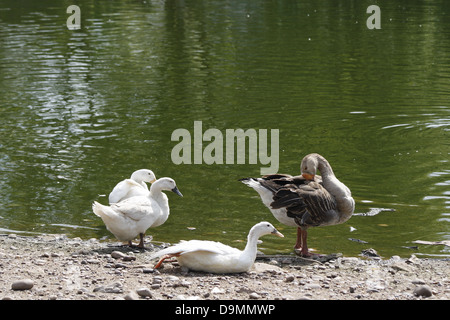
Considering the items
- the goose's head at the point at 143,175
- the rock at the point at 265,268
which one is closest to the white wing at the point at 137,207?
A: the goose's head at the point at 143,175

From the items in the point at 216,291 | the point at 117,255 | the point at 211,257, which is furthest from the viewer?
the point at 117,255

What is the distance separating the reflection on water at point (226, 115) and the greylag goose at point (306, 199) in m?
0.66

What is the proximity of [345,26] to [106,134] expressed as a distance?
78.9 ft

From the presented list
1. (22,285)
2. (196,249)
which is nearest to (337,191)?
(196,249)

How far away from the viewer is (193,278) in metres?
9.45

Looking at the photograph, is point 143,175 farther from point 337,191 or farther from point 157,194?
point 337,191

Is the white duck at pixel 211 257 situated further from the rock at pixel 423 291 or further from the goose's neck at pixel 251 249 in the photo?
the rock at pixel 423 291

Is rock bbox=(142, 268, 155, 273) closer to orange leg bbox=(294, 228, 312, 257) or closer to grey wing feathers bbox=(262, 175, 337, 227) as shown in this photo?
grey wing feathers bbox=(262, 175, 337, 227)

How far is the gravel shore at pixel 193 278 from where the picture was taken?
28.2ft

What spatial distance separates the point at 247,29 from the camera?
38844mm

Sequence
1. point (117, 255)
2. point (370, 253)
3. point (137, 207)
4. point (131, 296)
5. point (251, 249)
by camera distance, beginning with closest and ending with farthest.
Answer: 1. point (131, 296)
2. point (251, 249)
3. point (117, 255)
4. point (137, 207)
5. point (370, 253)

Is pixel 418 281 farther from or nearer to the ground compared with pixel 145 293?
nearer to the ground

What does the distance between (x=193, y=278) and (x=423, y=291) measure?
292cm

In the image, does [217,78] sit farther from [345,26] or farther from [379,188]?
[345,26]
